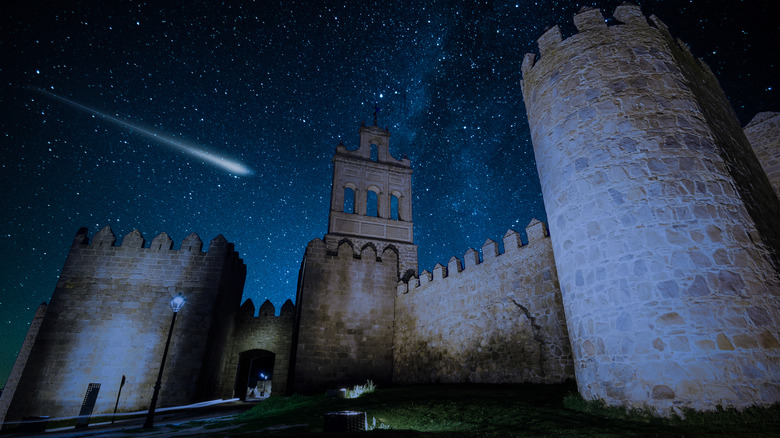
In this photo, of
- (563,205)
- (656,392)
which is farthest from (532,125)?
(656,392)

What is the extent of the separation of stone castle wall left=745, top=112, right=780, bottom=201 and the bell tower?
1564cm

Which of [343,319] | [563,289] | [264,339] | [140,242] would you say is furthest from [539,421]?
[140,242]

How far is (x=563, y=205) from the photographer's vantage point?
5.89 m

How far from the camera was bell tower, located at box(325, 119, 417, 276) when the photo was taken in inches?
903

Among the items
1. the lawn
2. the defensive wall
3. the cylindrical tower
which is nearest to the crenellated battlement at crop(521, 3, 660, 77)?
the cylindrical tower

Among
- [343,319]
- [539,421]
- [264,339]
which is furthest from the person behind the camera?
[264,339]

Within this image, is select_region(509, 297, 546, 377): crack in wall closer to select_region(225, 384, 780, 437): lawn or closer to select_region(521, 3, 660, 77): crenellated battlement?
select_region(225, 384, 780, 437): lawn

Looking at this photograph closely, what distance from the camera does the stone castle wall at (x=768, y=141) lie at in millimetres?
7906

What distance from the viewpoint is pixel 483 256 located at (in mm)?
12094

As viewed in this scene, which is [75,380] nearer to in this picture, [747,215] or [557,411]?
[557,411]

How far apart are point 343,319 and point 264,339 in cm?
552

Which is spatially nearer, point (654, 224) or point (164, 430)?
point (654, 224)

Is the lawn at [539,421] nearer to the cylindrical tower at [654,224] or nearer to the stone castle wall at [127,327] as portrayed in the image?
the cylindrical tower at [654,224]

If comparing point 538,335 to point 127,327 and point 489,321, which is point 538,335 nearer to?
point 489,321
